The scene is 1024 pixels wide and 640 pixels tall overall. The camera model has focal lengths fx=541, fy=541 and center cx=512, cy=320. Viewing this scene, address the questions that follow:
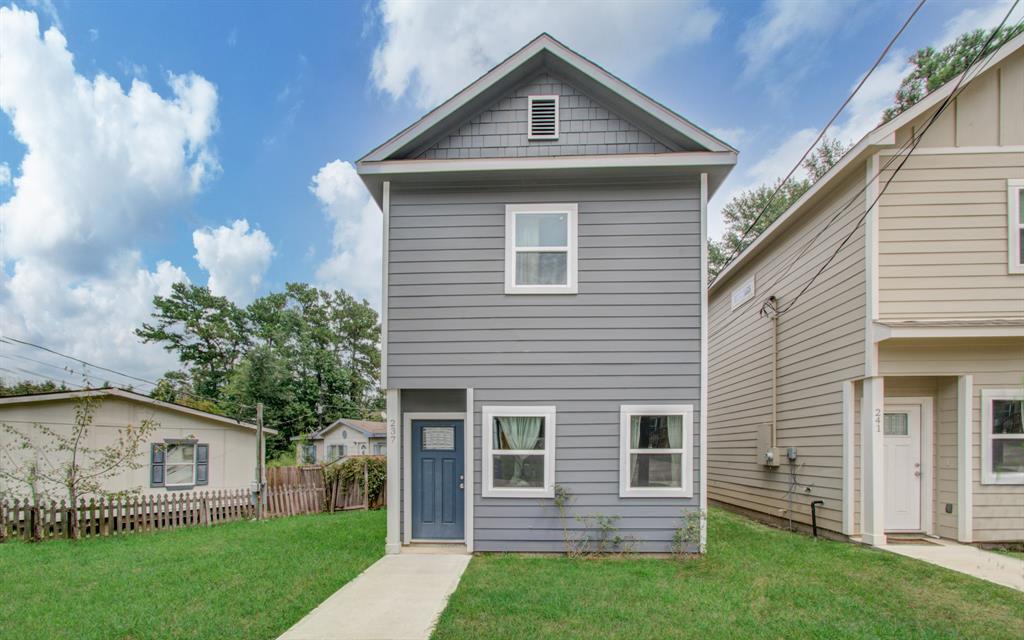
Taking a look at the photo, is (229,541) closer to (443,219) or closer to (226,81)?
(443,219)

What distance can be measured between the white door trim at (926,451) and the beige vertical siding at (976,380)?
0.14 m

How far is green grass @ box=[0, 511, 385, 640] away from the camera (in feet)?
16.3

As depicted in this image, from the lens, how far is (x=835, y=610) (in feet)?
17.3

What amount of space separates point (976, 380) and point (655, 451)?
482 centimetres

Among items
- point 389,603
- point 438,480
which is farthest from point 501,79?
point 389,603

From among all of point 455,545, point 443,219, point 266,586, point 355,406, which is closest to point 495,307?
point 443,219

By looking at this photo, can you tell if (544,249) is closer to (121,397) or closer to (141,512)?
(141,512)

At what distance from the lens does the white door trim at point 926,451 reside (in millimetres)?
8164

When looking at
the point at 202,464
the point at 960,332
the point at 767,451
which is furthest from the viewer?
the point at 202,464

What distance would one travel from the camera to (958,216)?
26.2 ft

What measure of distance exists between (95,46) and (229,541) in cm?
1582

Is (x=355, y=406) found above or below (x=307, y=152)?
below

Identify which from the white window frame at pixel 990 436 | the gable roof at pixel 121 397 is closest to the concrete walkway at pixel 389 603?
the white window frame at pixel 990 436

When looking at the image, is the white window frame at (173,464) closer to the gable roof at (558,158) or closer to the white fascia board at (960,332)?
the gable roof at (558,158)
